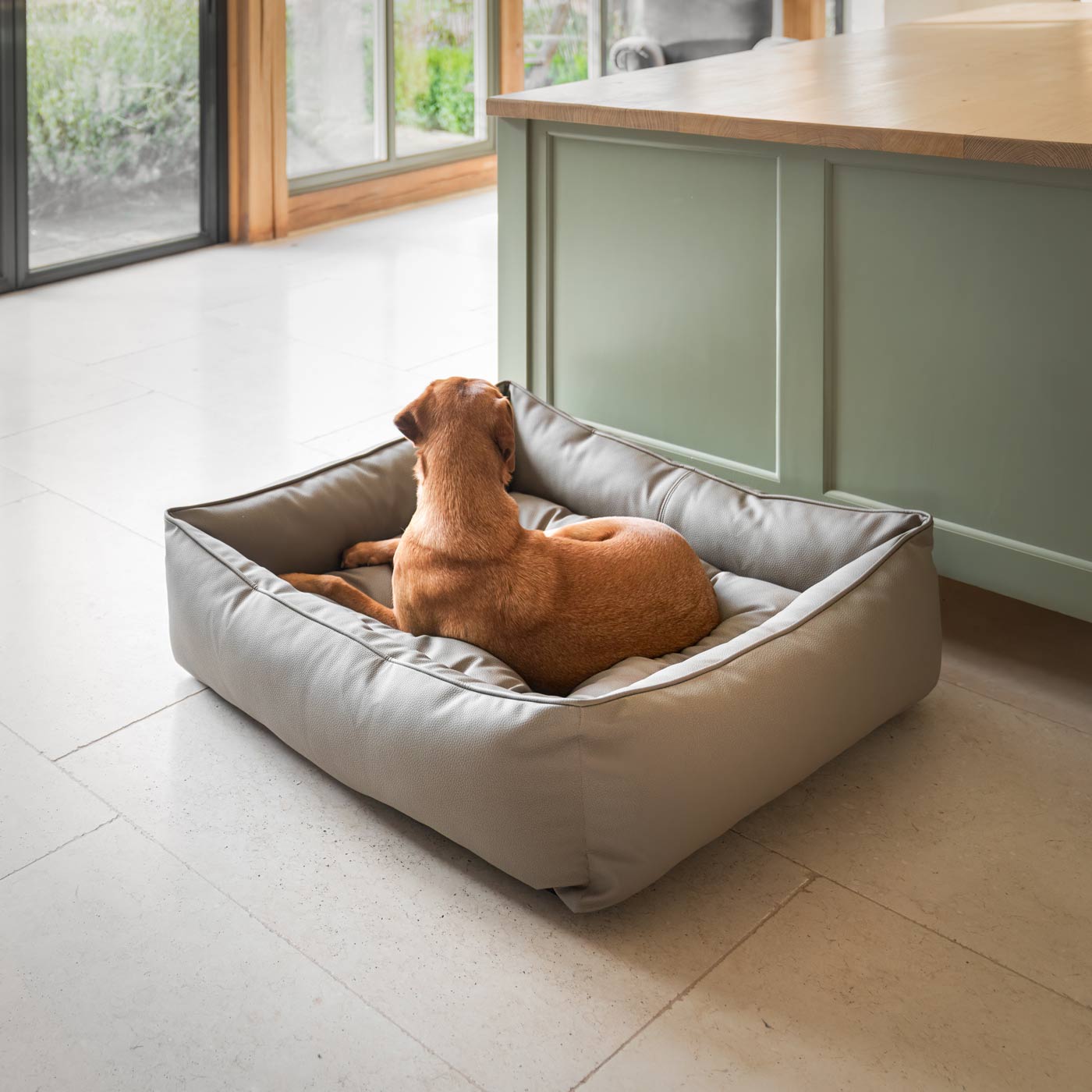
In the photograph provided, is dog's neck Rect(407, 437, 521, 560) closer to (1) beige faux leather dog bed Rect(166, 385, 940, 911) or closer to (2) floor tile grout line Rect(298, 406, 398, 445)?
(1) beige faux leather dog bed Rect(166, 385, 940, 911)

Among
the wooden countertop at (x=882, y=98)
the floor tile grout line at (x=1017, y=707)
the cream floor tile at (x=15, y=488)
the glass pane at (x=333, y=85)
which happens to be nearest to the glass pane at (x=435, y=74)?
the glass pane at (x=333, y=85)

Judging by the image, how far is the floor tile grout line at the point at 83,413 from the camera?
3275mm

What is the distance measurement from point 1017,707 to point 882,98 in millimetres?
1071

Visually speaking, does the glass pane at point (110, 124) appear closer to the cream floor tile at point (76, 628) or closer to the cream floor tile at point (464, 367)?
the cream floor tile at point (464, 367)

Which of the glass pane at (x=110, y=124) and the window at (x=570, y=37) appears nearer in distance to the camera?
the glass pane at (x=110, y=124)

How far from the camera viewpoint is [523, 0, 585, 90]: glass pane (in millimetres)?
6406

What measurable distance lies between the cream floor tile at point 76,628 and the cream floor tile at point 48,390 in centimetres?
59

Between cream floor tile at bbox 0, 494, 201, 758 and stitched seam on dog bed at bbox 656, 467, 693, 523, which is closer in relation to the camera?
cream floor tile at bbox 0, 494, 201, 758

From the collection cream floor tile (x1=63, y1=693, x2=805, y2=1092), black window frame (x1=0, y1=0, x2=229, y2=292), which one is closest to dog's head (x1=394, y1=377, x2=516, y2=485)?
cream floor tile (x1=63, y1=693, x2=805, y2=1092)

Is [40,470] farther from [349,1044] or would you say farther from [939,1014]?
[939,1014]

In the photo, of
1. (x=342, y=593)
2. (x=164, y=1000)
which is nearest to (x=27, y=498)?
(x=342, y=593)

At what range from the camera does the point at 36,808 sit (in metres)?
1.86

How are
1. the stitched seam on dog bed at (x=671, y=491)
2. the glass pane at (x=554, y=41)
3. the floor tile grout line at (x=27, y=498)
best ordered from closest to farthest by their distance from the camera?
the stitched seam on dog bed at (x=671, y=491)
the floor tile grout line at (x=27, y=498)
the glass pane at (x=554, y=41)

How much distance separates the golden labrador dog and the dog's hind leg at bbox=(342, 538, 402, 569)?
323 mm
